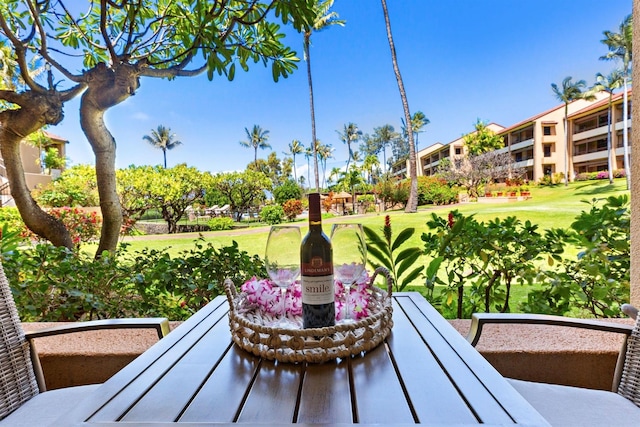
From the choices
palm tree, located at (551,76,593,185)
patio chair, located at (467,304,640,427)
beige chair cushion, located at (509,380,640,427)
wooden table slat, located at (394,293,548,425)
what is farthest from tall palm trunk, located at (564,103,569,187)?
wooden table slat, located at (394,293,548,425)

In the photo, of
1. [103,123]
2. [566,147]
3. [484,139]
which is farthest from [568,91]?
[103,123]

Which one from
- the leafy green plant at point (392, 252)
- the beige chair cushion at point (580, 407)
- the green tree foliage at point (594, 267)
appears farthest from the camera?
the leafy green plant at point (392, 252)

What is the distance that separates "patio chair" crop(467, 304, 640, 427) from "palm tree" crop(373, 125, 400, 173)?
156 inches

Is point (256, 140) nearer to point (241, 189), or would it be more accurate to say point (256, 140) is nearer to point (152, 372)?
point (241, 189)

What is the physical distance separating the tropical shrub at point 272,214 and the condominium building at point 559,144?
5.53ft

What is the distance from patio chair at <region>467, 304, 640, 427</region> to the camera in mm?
824

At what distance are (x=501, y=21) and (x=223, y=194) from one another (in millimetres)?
3647

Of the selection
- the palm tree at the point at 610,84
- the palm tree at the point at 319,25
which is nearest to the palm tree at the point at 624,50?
the palm tree at the point at 610,84

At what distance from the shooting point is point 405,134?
164 inches

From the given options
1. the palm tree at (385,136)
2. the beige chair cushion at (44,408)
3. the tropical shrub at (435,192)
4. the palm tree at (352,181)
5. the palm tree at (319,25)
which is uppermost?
the palm tree at (319,25)

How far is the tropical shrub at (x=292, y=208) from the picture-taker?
3.57m

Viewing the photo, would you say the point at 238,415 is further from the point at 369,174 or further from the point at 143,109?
the point at 369,174

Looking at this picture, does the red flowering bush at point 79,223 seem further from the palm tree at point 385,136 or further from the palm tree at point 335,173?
the palm tree at point 335,173

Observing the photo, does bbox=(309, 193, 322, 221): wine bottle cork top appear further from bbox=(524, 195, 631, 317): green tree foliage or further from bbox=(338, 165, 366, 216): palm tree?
bbox=(338, 165, 366, 216): palm tree
